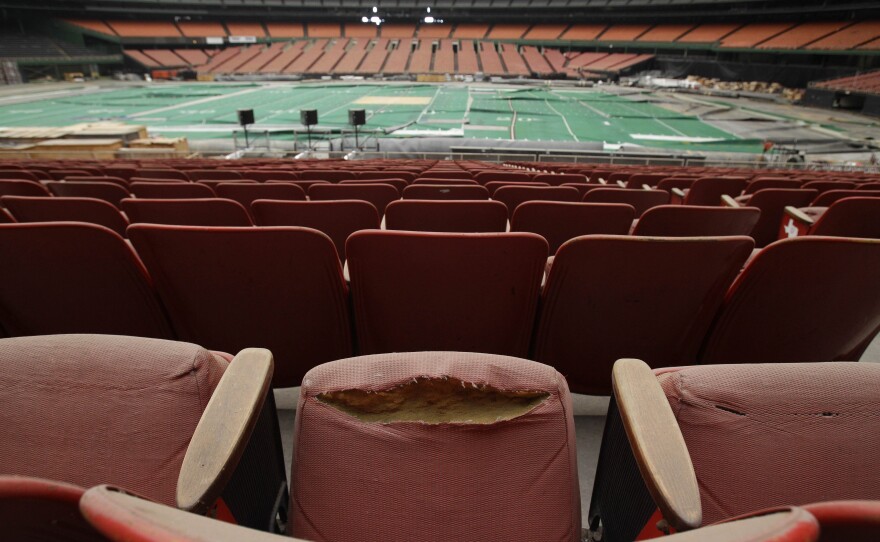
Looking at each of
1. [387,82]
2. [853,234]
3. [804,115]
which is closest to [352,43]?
[387,82]

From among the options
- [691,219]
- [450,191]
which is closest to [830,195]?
[691,219]

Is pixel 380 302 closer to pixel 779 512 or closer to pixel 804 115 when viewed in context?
pixel 779 512

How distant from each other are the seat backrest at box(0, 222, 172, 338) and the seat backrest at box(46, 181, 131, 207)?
4.93 ft

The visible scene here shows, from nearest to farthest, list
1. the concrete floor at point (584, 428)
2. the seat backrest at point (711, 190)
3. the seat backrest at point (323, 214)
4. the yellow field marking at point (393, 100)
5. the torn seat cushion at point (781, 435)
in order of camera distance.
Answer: the torn seat cushion at point (781, 435), the concrete floor at point (584, 428), the seat backrest at point (323, 214), the seat backrest at point (711, 190), the yellow field marking at point (393, 100)

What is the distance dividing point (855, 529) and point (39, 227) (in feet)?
6.45

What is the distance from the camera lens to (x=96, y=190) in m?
2.98

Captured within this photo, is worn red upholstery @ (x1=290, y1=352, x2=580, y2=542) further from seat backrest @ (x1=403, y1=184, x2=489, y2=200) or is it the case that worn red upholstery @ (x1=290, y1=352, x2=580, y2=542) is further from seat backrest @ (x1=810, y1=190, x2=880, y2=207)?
seat backrest @ (x1=810, y1=190, x2=880, y2=207)

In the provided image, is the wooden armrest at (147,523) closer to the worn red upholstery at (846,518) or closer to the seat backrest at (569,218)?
the worn red upholstery at (846,518)

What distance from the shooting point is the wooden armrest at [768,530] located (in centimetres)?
43

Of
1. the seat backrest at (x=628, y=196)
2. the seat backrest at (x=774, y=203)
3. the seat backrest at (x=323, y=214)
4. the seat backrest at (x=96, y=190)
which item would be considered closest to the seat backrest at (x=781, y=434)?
the seat backrest at (x=323, y=214)

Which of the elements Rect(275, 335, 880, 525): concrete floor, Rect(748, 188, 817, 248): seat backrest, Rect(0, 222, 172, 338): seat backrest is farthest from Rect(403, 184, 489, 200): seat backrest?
Rect(748, 188, 817, 248): seat backrest

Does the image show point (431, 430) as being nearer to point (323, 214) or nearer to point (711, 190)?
point (323, 214)

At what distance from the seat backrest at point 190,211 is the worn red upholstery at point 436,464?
4.59 ft

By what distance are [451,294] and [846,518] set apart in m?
1.08
